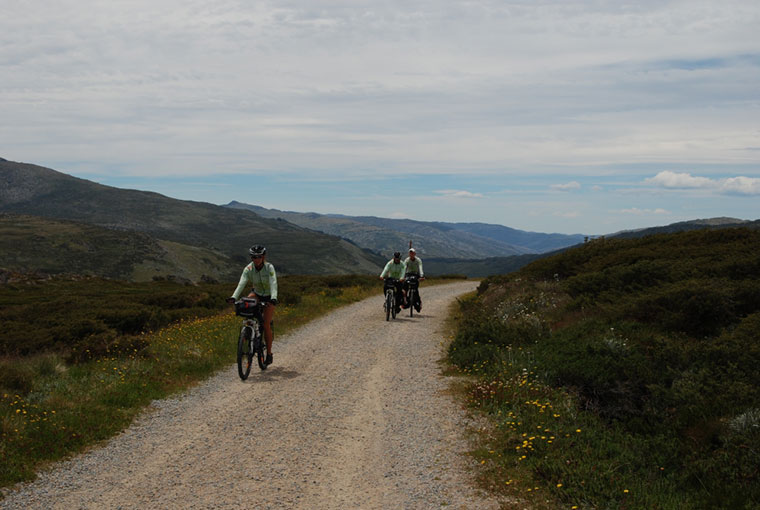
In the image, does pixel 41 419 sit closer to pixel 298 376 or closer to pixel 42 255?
pixel 298 376

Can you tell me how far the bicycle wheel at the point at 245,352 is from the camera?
1117 cm

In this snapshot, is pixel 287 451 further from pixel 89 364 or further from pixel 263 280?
pixel 89 364

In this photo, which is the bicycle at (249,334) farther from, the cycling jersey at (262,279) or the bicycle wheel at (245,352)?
the cycling jersey at (262,279)

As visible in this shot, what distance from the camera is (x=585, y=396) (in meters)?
9.52

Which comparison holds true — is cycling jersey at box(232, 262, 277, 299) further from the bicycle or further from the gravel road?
the gravel road

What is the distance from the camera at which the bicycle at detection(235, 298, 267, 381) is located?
11289mm

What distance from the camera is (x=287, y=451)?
727 centimetres

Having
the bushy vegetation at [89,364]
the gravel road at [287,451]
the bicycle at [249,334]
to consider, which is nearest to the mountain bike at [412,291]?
the bushy vegetation at [89,364]

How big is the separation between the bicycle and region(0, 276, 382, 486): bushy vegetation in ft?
3.47

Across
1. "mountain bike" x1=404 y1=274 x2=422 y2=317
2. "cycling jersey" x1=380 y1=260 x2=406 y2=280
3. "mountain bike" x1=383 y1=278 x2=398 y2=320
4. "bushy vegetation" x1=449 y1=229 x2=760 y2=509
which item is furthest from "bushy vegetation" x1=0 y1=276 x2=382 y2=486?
"bushy vegetation" x1=449 y1=229 x2=760 y2=509

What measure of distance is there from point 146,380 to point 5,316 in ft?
47.0

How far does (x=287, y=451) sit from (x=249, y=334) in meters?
4.74

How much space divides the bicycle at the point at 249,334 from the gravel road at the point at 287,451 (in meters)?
0.40

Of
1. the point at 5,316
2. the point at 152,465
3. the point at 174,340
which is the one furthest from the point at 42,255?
the point at 152,465
